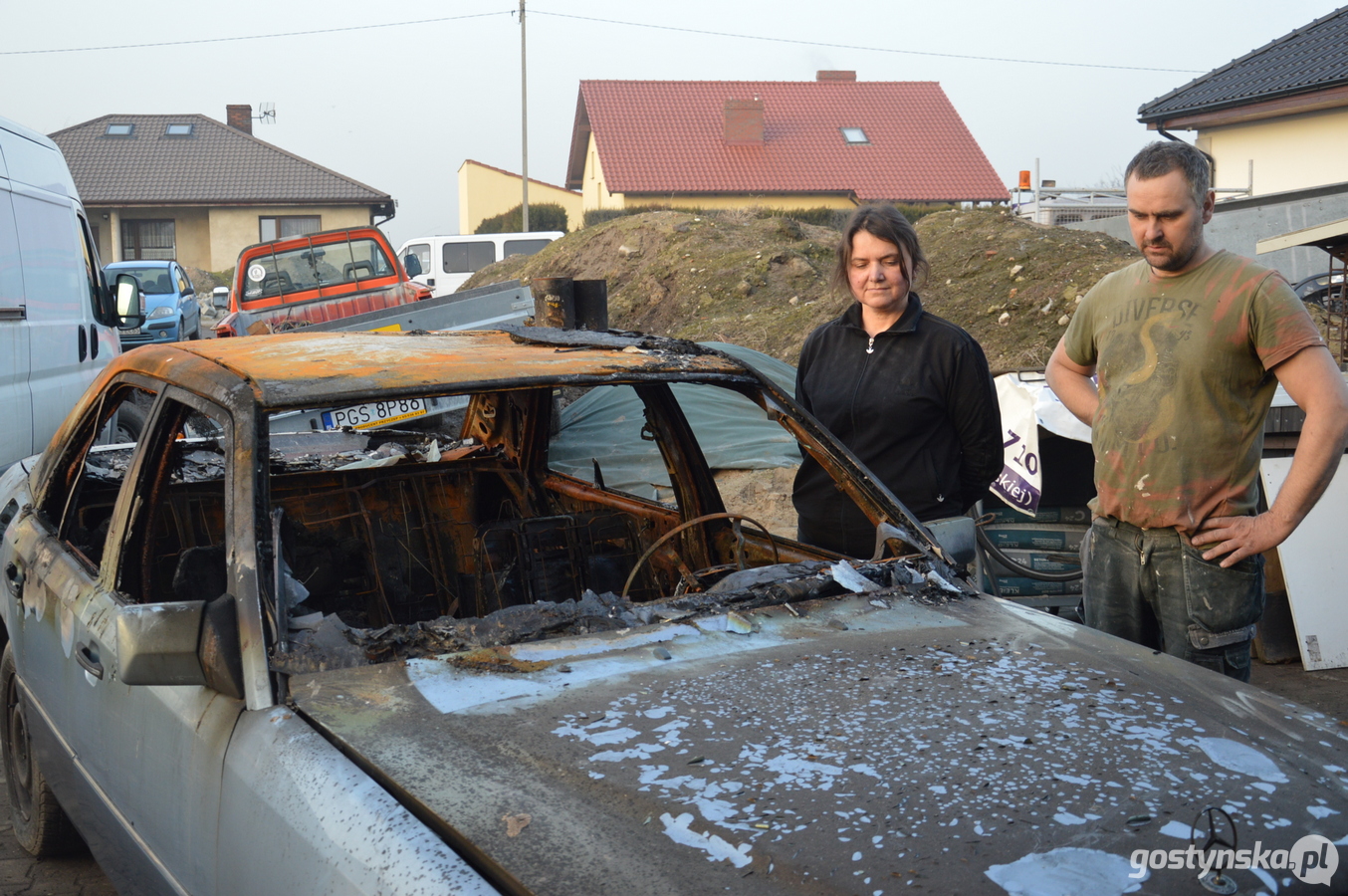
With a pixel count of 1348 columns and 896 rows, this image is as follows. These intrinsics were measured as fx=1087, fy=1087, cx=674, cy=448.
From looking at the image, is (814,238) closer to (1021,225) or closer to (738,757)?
(1021,225)

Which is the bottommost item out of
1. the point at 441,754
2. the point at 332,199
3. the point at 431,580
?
the point at 431,580

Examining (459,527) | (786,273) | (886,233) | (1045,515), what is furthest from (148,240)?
(886,233)

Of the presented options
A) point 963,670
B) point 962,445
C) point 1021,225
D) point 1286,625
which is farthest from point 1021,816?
point 1021,225

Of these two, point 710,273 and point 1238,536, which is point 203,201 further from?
point 1238,536

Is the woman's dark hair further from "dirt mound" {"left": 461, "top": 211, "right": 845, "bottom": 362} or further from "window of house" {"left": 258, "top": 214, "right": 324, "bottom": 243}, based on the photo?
"window of house" {"left": 258, "top": 214, "right": 324, "bottom": 243}

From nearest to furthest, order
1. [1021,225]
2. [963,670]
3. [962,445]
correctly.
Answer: [963,670], [962,445], [1021,225]

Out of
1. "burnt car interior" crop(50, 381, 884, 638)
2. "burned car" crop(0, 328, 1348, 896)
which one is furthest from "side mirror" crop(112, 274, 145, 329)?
"burned car" crop(0, 328, 1348, 896)

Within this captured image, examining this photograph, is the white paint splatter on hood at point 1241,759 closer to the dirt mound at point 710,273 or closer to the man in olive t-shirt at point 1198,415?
the man in olive t-shirt at point 1198,415

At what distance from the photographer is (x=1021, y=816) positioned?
1.44 meters

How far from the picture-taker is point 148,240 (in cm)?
3247

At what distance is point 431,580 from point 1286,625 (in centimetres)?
370

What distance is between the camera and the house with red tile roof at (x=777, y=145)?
31.8 m

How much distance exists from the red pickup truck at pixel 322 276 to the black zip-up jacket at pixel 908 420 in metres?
9.76

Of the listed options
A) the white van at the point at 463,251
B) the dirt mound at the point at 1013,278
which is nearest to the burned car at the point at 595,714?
the dirt mound at the point at 1013,278
